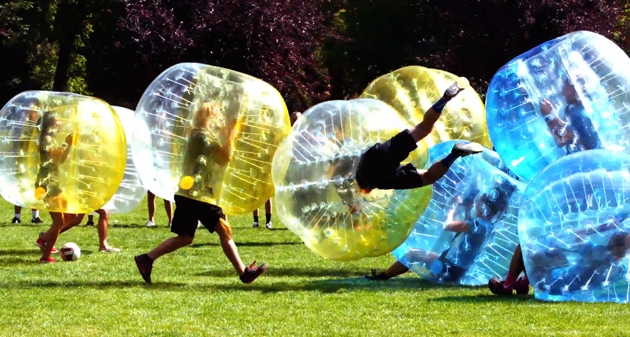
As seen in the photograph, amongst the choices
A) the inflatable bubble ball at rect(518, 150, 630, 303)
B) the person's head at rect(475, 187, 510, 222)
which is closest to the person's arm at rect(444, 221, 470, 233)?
the person's head at rect(475, 187, 510, 222)

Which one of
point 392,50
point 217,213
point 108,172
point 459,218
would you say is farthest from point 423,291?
point 392,50

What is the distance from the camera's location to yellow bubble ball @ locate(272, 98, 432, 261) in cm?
790

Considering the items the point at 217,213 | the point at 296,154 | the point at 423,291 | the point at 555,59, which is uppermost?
the point at 555,59

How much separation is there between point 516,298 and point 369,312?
1.37 m

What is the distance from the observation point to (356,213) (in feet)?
25.9

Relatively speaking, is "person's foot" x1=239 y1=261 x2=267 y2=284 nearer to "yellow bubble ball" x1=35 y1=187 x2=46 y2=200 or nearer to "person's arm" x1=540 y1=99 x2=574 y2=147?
"yellow bubble ball" x1=35 y1=187 x2=46 y2=200

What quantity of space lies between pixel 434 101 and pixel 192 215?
2844 mm

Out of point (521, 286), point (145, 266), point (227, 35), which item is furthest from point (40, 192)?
point (227, 35)

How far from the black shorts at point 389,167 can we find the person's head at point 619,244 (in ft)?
4.96

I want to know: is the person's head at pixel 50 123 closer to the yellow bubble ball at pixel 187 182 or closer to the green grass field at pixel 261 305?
the green grass field at pixel 261 305

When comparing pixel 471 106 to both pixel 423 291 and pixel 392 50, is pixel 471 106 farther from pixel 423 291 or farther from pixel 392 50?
pixel 392 50

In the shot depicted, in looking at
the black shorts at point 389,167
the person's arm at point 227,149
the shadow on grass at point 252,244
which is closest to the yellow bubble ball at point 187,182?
the person's arm at point 227,149

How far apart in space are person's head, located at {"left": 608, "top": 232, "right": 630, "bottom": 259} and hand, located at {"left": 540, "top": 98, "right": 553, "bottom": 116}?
1394 mm

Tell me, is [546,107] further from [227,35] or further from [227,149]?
[227,35]
